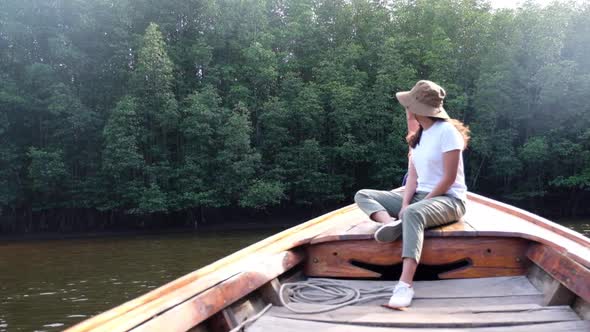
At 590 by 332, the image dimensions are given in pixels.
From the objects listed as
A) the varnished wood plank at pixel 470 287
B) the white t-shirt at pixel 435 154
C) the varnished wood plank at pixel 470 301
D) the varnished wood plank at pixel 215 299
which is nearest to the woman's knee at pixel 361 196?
the white t-shirt at pixel 435 154

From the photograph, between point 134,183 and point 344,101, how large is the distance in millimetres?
7718

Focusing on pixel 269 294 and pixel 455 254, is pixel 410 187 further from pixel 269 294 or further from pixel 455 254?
pixel 269 294

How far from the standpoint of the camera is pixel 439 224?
7.52ft

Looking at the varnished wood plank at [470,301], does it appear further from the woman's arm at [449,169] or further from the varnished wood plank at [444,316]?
the woman's arm at [449,169]

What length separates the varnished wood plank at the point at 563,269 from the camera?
1638mm

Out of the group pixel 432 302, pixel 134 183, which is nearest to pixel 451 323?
pixel 432 302

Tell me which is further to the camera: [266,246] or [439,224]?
[266,246]

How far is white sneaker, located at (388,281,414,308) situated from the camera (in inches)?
74.2

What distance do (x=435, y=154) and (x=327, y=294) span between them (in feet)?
2.63

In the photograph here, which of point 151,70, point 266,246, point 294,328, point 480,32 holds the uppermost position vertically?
point 480,32

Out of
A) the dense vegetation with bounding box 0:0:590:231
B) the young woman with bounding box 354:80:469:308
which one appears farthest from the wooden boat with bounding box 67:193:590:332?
the dense vegetation with bounding box 0:0:590:231

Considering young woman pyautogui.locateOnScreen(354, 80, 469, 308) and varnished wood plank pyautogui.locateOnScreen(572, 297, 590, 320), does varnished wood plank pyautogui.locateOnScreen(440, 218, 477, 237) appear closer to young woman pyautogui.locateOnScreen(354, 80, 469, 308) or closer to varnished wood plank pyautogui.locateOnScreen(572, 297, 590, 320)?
young woman pyautogui.locateOnScreen(354, 80, 469, 308)

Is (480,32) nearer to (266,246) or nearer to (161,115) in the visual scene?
(161,115)

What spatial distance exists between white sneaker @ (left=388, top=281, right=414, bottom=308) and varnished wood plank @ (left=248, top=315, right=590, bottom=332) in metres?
0.23
